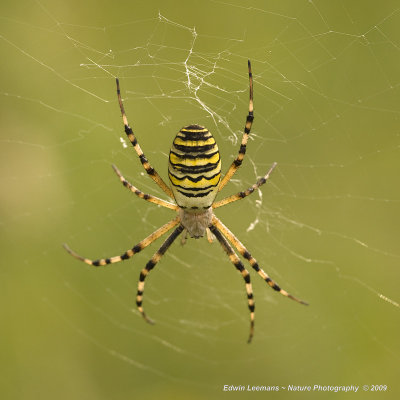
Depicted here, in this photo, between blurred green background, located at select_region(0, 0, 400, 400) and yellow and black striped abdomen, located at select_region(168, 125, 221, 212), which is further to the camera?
blurred green background, located at select_region(0, 0, 400, 400)

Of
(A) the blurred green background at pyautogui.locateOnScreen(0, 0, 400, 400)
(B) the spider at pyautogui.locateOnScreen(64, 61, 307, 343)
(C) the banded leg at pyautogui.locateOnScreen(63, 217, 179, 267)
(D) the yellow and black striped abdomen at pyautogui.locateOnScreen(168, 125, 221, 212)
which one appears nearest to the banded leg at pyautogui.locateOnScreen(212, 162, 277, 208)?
(B) the spider at pyautogui.locateOnScreen(64, 61, 307, 343)

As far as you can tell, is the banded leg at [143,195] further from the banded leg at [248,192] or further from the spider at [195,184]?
the banded leg at [248,192]

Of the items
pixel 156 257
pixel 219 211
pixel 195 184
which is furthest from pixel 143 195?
pixel 219 211

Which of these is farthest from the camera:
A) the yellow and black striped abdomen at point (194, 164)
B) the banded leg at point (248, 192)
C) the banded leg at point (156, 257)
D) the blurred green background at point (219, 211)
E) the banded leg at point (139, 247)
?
the blurred green background at point (219, 211)

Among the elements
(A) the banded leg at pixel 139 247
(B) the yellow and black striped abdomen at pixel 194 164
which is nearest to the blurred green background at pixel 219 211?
(A) the banded leg at pixel 139 247

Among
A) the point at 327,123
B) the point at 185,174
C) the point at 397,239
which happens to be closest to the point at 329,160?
the point at 327,123

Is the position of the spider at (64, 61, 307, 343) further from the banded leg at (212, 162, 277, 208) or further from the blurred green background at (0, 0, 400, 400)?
the blurred green background at (0, 0, 400, 400)

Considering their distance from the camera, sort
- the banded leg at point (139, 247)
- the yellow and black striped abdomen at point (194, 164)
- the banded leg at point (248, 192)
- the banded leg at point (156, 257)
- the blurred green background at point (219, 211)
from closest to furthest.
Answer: the yellow and black striped abdomen at point (194, 164), the banded leg at point (248, 192), the banded leg at point (139, 247), the banded leg at point (156, 257), the blurred green background at point (219, 211)
